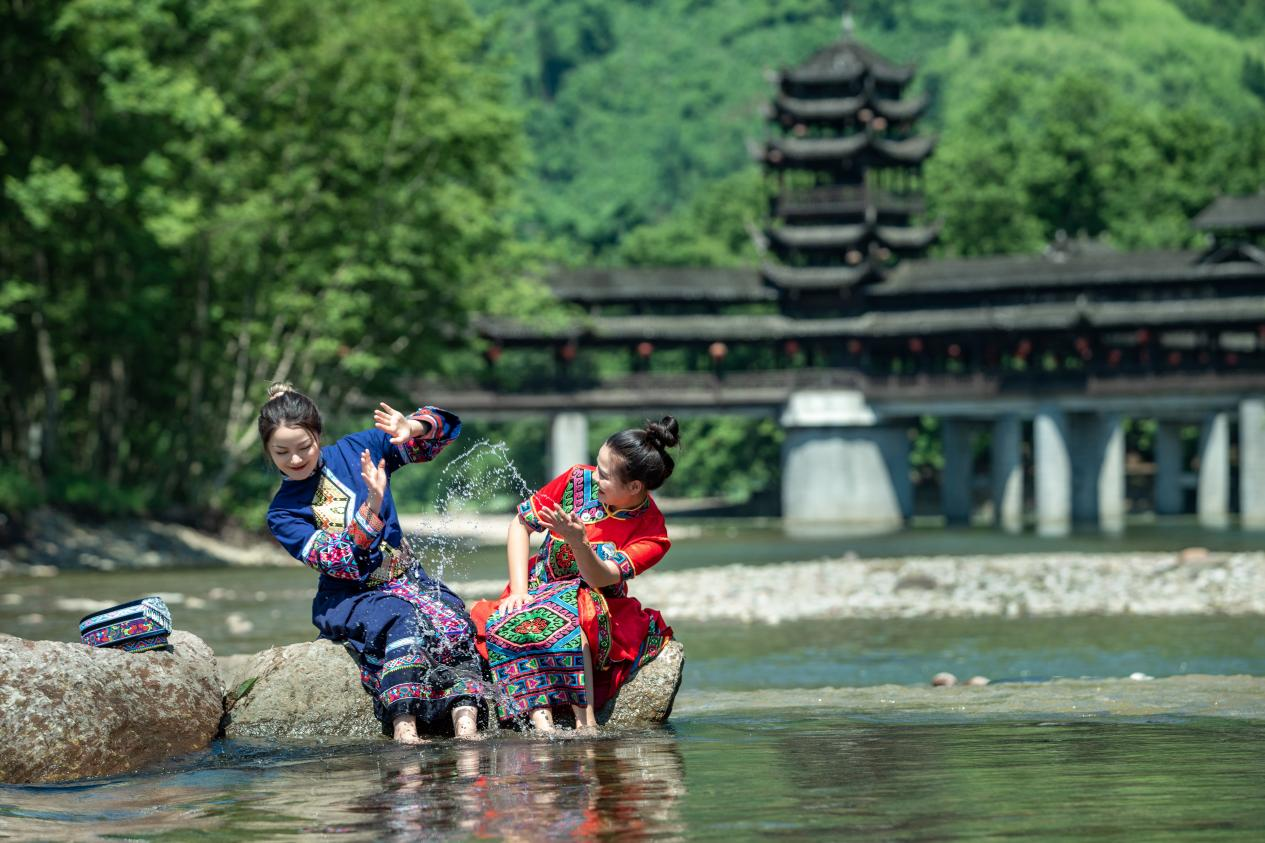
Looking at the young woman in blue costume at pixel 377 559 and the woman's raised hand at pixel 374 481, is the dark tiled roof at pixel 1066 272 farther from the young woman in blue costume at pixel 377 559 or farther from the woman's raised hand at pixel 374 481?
the woman's raised hand at pixel 374 481

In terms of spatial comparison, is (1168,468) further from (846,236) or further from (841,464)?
(846,236)

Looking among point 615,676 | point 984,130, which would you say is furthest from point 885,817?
point 984,130

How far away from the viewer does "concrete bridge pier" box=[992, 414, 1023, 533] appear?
5716 cm

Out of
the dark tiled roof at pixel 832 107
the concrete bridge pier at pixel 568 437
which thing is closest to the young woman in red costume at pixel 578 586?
the concrete bridge pier at pixel 568 437

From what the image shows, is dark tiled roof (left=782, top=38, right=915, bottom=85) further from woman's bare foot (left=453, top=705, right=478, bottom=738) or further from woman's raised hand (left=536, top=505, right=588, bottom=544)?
woman's raised hand (left=536, top=505, right=588, bottom=544)

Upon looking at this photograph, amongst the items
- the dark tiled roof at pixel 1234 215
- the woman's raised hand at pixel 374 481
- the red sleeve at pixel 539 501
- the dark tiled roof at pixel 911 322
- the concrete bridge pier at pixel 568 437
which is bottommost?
the red sleeve at pixel 539 501

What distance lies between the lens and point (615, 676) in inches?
332

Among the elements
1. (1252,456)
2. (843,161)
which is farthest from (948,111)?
(1252,456)

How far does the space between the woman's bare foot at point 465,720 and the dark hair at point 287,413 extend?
1374 mm

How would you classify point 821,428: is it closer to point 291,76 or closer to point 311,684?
point 291,76

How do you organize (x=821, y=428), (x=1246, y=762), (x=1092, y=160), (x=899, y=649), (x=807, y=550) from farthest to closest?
Result: (x=1092, y=160) < (x=821, y=428) < (x=807, y=550) < (x=899, y=649) < (x=1246, y=762)

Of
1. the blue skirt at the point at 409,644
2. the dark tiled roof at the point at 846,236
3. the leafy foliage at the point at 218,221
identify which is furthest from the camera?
the dark tiled roof at the point at 846,236

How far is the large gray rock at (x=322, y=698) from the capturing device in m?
8.42

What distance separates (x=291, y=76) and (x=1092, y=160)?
4332 centimetres
